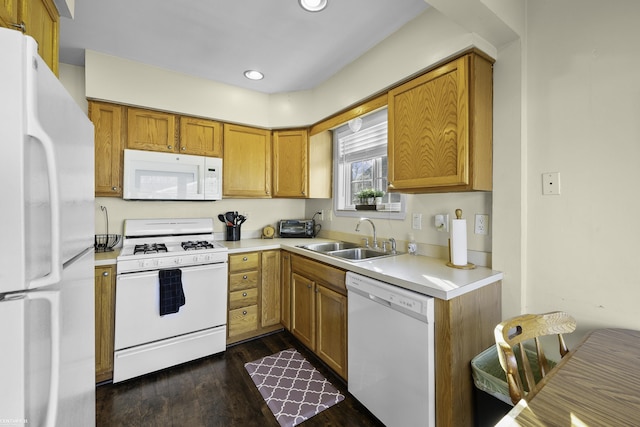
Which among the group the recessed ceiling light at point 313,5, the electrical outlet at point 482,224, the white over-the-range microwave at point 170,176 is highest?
the recessed ceiling light at point 313,5

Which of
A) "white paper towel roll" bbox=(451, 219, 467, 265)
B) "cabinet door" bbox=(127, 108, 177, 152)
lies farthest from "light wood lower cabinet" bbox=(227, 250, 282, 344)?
"white paper towel roll" bbox=(451, 219, 467, 265)

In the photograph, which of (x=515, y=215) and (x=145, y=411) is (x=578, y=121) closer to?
(x=515, y=215)

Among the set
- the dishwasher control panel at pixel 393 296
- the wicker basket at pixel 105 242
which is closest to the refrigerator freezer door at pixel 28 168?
the dishwasher control panel at pixel 393 296

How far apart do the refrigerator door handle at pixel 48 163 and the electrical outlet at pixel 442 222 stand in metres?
1.96

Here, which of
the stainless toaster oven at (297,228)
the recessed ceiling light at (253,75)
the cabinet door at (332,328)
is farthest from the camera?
the stainless toaster oven at (297,228)

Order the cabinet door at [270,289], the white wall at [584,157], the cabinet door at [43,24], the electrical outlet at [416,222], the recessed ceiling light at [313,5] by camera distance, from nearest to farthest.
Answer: the cabinet door at [43,24], the white wall at [584,157], the recessed ceiling light at [313,5], the electrical outlet at [416,222], the cabinet door at [270,289]

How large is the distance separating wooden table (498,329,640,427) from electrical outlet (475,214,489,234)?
0.79m

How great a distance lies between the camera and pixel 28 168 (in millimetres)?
584

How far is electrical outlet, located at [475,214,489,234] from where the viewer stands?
5.59 ft

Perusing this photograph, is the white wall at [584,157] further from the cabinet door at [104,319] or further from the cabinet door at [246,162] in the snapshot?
the cabinet door at [104,319]

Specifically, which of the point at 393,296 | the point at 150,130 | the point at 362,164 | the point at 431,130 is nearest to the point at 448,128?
the point at 431,130

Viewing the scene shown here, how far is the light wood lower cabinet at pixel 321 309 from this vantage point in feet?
6.23

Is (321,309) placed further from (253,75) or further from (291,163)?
(253,75)

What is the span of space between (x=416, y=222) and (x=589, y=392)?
1.44 m
